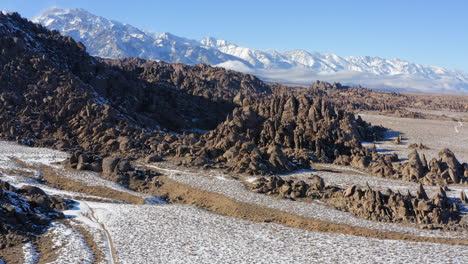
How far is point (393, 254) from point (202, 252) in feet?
37.4

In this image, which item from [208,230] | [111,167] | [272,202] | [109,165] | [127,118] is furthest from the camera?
[127,118]

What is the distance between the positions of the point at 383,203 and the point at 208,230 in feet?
48.8

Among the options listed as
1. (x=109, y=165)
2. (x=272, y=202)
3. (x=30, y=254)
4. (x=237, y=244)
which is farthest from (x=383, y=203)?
(x=109, y=165)

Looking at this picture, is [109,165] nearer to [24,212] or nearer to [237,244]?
[24,212]

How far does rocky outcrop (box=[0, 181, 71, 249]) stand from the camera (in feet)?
84.4

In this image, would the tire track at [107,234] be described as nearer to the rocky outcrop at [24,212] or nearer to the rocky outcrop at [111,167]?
the rocky outcrop at [24,212]

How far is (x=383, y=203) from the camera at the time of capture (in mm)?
33875

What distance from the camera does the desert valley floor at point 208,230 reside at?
24.2 m

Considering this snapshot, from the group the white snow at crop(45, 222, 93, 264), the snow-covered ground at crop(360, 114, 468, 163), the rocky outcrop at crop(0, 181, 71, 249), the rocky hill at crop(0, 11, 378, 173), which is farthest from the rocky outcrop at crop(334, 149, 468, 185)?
the white snow at crop(45, 222, 93, 264)

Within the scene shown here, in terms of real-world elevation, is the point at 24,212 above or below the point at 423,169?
below

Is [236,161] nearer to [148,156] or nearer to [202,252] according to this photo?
[148,156]

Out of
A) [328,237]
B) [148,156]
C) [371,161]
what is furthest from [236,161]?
[328,237]

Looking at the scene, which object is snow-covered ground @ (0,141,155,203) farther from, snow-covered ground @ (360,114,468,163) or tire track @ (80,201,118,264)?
snow-covered ground @ (360,114,468,163)

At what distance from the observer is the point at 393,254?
24719 millimetres
